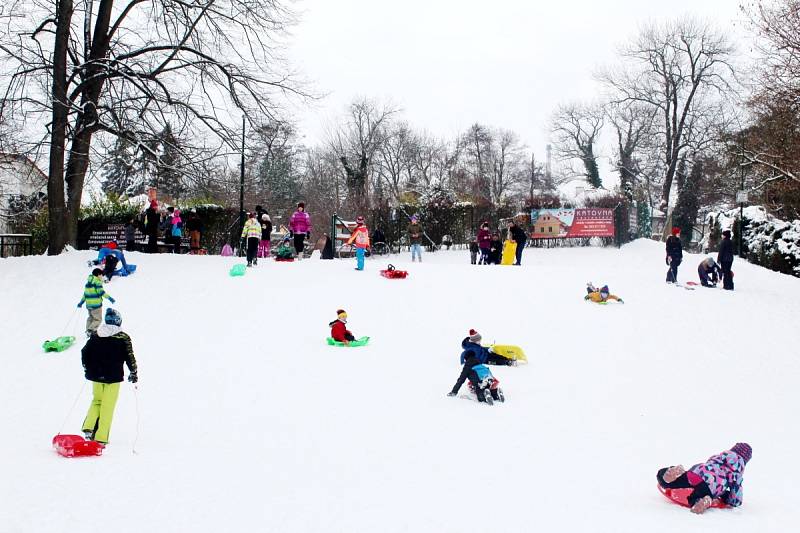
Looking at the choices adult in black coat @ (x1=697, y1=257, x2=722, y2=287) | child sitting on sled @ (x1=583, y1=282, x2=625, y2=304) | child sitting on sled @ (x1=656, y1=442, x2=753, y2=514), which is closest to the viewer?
child sitting on sled @ (x1=656, y1=442, x2=753, y2=514)

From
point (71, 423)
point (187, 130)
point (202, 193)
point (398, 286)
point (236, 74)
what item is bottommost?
point (71, 423)

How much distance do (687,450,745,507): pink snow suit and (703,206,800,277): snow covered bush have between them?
2144 cm

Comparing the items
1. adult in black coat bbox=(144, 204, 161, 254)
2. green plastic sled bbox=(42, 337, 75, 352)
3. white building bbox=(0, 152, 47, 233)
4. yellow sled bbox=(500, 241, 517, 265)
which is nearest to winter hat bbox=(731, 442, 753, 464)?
green plastic sled bbox=(42, 337, 75, 352)

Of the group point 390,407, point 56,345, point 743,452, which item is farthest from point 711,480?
point 56,345

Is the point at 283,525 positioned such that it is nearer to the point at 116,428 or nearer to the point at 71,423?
the point at 116,428

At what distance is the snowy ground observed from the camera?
6562mm

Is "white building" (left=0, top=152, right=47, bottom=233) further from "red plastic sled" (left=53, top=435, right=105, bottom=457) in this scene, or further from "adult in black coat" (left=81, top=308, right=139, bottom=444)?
"red plastic sled" (left=53, top=435, right=105, bottom=457)

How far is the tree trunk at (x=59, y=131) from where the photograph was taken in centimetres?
2111

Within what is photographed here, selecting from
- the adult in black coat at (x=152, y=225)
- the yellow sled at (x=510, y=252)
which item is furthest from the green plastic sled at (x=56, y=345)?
the yellow sled at (x=510, y=252)

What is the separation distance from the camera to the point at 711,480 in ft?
22.5

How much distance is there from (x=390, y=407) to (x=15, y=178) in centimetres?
4404

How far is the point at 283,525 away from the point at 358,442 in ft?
8.94

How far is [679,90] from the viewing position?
4612 centimetres

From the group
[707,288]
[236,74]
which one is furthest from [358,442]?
[236,74]
